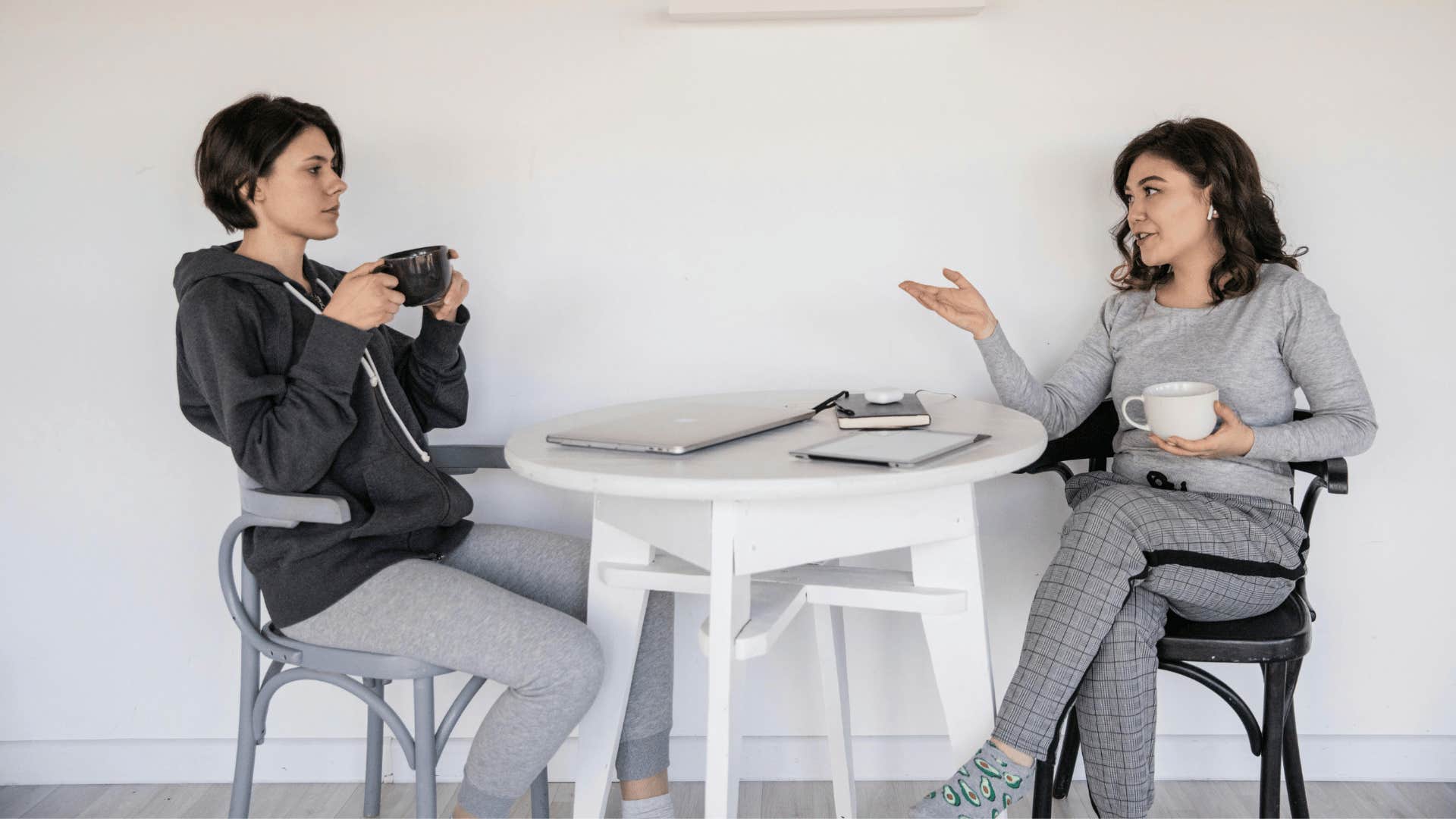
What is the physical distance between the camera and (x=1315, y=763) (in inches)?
84.9

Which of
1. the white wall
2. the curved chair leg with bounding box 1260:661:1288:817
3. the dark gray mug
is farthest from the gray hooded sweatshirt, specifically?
the curved chair leg with bounding box 1260:661:1288:817

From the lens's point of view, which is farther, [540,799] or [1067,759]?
[1067,759]

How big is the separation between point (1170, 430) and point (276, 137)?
1.42 metres

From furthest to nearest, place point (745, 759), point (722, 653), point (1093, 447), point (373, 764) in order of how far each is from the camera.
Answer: point (745, 759)
point (373, 764)
point (1093, 447)
point (722, 653)

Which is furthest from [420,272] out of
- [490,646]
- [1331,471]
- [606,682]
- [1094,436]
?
[1331,471]

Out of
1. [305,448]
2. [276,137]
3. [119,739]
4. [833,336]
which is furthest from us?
[119,739]

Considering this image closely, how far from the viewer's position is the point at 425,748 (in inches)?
62.9

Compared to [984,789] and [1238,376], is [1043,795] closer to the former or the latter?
[984,789]

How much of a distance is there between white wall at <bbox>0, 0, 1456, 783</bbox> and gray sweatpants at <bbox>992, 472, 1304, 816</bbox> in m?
0.55

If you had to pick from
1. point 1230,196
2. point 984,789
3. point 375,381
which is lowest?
point 984,789

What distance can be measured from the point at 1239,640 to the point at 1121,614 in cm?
16

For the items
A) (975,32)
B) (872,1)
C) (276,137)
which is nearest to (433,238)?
(276,137)

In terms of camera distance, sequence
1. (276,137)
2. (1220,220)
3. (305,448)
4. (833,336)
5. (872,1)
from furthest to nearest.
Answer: (833,336), (872,1), (1220,220), (276,137), (305,448)

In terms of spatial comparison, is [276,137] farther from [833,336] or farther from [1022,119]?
[1022,119]
